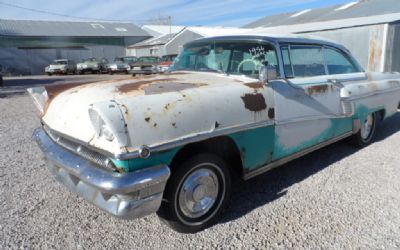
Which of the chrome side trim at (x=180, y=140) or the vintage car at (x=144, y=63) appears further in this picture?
the vintage car at (x=144, y=63)

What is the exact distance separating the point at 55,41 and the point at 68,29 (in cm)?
281

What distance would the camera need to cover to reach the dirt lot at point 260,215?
265 cm

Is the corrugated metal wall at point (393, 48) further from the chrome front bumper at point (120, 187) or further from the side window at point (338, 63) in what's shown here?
the chrome front bumper at point (120, 187)

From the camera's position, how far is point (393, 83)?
5391mm

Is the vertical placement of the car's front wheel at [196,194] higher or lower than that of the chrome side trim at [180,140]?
lower

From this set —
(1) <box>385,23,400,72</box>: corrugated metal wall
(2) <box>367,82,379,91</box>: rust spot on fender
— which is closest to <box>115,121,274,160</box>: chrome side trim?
(2) <box>367,82,379,91</box>: rust spot on fender

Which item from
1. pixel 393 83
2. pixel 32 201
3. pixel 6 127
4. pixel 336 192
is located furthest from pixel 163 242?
pixel 6 127

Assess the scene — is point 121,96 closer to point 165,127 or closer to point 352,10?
point 165,127

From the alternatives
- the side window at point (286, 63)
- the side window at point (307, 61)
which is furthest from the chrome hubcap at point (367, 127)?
the side window at point (286, 63)

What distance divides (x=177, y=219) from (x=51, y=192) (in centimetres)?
161

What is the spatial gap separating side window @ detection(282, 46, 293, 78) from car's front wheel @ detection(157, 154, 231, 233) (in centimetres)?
129

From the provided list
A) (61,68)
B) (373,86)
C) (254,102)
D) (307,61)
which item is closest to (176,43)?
(61,68)

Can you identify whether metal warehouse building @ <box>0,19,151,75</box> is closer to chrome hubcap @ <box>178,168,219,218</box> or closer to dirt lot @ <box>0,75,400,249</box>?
dirt lot @ <box>0,75,400,249</box>

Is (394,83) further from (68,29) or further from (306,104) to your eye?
(68,29)
